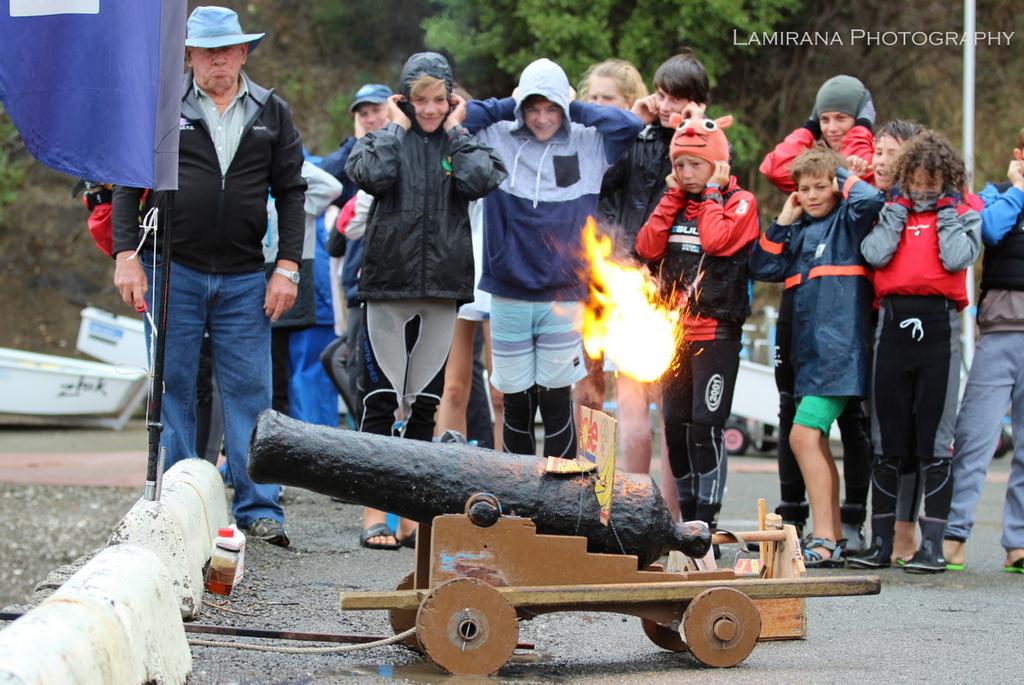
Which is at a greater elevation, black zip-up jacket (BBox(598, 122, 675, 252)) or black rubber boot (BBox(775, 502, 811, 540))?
black zip-up jacket (BBox(598, 122, 675, 252))

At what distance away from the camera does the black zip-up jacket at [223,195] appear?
7.32 metres

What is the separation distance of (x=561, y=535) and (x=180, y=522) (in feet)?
5.51

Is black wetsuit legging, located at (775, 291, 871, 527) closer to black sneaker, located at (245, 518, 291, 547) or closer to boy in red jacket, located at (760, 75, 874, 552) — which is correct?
boy in red jacket, located at (760, 75, 874, 552)

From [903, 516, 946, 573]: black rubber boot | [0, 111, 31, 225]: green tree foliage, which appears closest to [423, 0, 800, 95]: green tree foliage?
[0, 111, 31, 225]: green tree foliage

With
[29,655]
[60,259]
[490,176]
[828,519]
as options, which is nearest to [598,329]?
[490,176]

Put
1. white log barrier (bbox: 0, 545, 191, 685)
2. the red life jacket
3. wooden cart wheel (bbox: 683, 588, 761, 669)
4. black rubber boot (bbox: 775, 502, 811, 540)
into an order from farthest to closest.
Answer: black rubber boot (bbox: 775, 502, 811, 540) → the red life jacket → wooden cart wheel (bbox: 683, 588, 761, 669) → white log barrier (bbox: 0, 545, 191, 685)

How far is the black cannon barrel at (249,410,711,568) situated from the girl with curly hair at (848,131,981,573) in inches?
106

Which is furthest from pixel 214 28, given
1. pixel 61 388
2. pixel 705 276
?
pixel 61 388

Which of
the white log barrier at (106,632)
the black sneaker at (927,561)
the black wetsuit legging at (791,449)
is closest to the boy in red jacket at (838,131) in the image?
the black wetsuit legging at (791,449)

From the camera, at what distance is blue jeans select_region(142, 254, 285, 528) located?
7.33m

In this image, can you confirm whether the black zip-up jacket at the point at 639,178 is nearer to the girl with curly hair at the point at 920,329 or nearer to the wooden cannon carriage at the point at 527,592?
the girl with curly hair at the point at 920,329

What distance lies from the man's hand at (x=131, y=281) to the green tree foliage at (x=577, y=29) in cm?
1324

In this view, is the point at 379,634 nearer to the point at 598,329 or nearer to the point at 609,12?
the point at 598,329

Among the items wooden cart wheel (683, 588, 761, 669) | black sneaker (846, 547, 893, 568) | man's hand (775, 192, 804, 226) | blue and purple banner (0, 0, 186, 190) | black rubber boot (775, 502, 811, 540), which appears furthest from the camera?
black rubber boot (775, 502, 811, 540)
